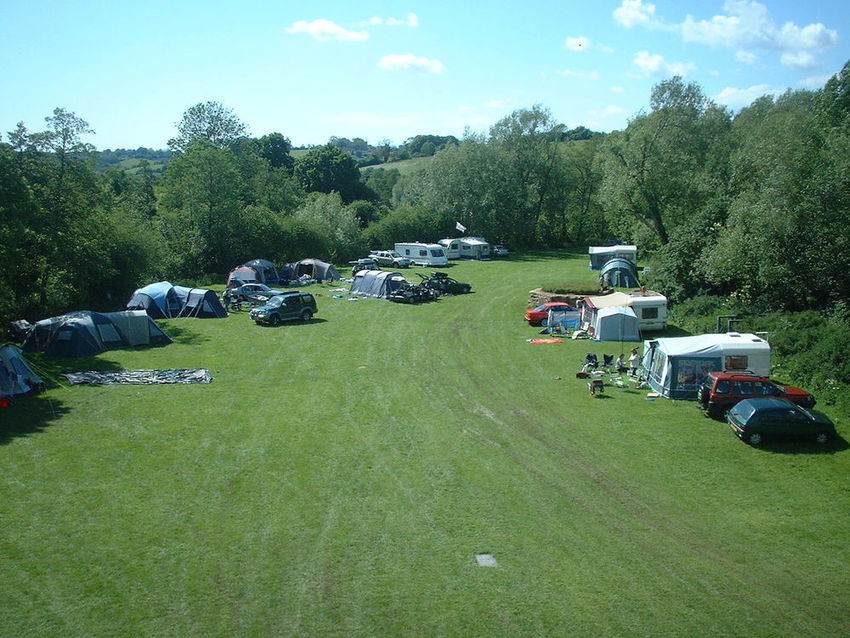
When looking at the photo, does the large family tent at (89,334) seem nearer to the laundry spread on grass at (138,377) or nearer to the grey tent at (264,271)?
the laundry spread on grass at (138,377)

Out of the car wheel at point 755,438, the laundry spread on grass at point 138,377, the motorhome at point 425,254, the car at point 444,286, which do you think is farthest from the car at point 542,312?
the motorhome at point 425,254

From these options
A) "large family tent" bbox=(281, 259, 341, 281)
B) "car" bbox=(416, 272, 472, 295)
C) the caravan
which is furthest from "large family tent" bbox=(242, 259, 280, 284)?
the caravan

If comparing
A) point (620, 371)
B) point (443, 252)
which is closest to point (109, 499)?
point (620, 371)

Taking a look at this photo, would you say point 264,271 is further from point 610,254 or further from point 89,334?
point 610,254

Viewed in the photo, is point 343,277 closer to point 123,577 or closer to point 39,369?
point 39,369

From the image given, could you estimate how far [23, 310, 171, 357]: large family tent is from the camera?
21.3m

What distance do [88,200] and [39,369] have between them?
12.3m

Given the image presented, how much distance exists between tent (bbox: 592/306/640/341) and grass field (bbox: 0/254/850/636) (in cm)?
646

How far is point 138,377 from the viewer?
19234mm

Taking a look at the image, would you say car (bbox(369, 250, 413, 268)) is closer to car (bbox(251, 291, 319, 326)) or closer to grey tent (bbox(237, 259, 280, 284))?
grey tent (bbox(237, 259, 280, 284))

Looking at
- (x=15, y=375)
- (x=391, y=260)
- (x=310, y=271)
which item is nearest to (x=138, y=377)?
(x=15, y=375)

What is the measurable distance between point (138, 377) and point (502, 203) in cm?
4452

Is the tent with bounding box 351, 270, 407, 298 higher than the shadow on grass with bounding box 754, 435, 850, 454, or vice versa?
the tent with bounding box 351, 270, 407, 298

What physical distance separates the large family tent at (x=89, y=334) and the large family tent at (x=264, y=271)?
14.3m
